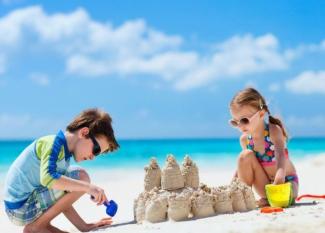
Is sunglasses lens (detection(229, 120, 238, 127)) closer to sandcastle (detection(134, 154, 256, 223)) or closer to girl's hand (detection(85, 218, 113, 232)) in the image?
sandcastle (detection(134, 154, 256, 223))

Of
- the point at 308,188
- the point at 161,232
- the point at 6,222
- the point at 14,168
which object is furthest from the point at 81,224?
the point at 308,188

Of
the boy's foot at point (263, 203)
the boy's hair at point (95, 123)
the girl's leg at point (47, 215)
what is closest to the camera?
the boy's hair at point (95, 123)

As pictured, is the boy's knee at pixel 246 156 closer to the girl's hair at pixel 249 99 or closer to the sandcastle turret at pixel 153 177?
the girl's hair at pixel 249 99

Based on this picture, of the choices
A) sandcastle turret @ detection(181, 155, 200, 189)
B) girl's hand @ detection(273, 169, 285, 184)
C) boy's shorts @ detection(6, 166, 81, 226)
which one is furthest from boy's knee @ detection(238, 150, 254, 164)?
boy's shorts @ detection(6, 166, 81, 226)

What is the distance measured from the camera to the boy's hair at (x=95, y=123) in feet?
13.3

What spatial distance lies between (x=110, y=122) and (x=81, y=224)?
0.96 meters

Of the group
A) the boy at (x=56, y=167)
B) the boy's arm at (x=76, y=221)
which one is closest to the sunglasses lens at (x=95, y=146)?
the boy at (x=56, y=167)

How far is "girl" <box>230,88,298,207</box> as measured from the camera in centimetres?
470

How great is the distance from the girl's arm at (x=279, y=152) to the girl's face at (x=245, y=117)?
0.64 ft

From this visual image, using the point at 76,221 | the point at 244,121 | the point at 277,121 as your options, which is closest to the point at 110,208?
the point at 76,221

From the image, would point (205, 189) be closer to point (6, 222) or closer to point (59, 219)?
point (59, 219)

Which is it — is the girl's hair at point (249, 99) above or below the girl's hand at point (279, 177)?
above

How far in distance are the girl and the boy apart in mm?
1243

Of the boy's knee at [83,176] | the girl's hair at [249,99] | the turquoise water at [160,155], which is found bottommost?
the boy's knee at [83,176]
